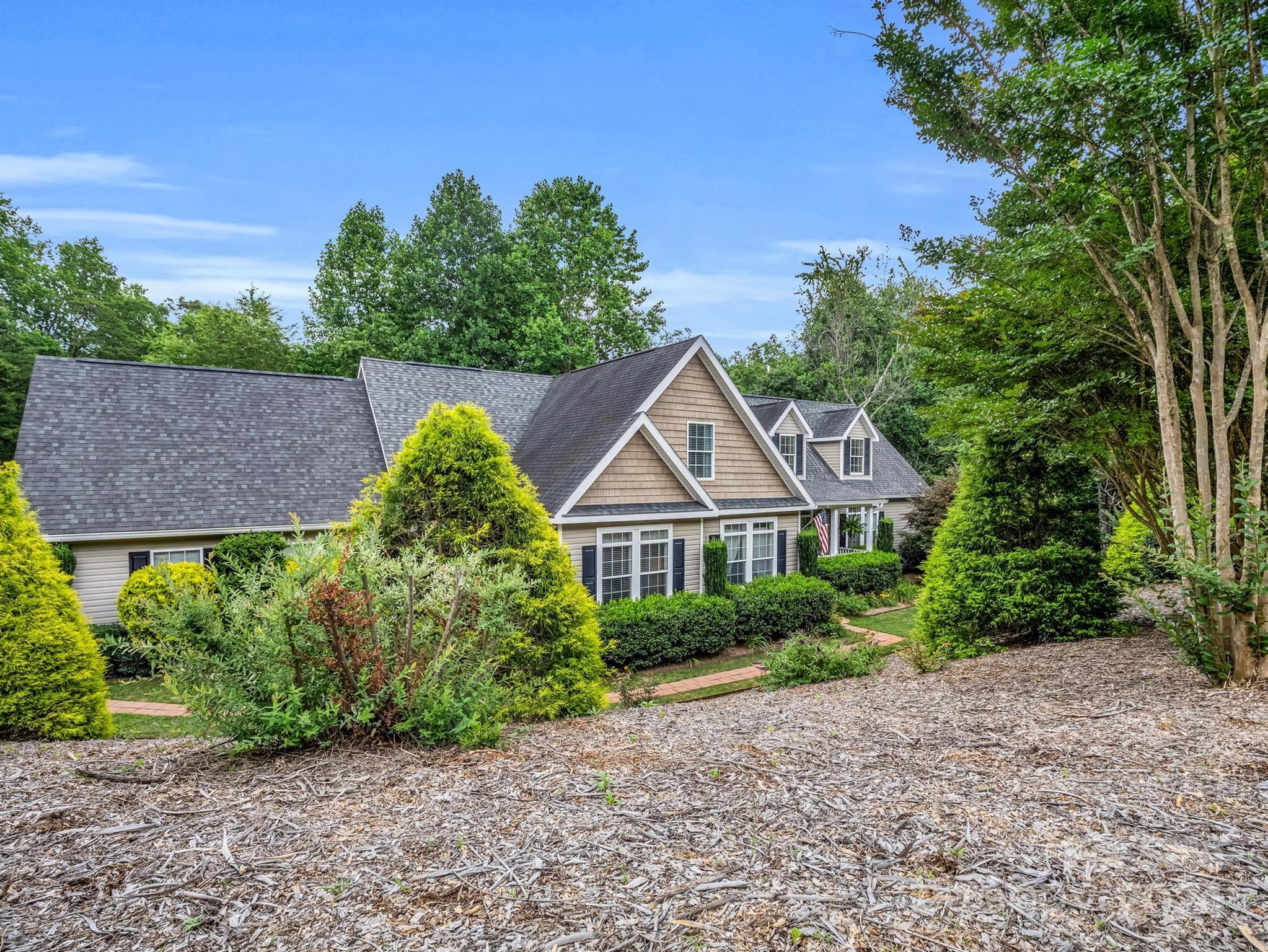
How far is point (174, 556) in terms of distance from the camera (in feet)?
43.9

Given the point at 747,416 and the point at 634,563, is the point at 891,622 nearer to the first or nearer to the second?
the point at 747,416

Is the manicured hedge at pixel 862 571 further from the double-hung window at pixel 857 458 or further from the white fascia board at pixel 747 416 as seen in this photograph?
the double-hung window at pixel 857 458

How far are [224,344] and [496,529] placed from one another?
3275 cm

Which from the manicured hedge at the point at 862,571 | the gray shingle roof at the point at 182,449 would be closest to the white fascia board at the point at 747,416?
the manicured hedge at the point at 862,571

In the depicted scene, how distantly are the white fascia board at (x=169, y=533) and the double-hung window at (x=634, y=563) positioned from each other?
5.86 metres

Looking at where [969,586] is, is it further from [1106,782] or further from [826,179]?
[826,179]

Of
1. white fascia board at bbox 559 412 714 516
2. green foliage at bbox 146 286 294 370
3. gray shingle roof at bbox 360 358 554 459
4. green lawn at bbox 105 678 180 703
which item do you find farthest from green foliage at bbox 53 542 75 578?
green foliage at bbox 146 286 294 370

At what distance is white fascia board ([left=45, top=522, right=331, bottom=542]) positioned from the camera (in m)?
12.2

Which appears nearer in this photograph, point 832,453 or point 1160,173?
point 1160,173

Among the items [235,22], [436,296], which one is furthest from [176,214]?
[235,22]

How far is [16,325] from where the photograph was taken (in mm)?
30594

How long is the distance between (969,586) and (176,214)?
33.5m

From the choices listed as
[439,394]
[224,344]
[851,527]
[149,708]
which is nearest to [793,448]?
[851,527]

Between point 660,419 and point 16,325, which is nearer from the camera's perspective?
point 660,419
